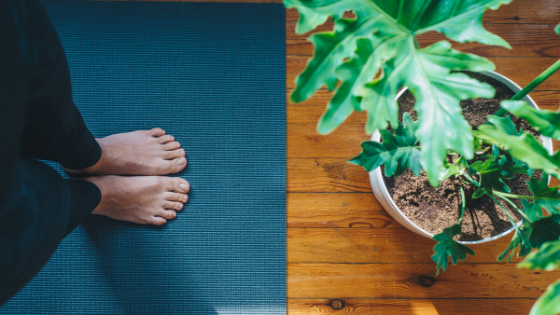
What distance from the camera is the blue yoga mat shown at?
1.04m

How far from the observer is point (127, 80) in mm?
1113

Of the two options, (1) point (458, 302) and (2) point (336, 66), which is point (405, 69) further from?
(1) point (458, 302)

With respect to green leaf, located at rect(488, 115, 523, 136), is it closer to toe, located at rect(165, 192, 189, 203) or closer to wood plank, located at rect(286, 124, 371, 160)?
wood plank, located at rect(286, 124, 371, 160)

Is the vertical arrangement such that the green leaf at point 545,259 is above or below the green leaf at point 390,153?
above

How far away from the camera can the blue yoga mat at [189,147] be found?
40.9 inches

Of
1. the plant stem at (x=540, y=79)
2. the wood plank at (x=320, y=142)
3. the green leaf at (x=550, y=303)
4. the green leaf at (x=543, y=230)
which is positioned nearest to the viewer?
the green leaf at (x=550, y=303)

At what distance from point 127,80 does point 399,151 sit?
2.95 feet

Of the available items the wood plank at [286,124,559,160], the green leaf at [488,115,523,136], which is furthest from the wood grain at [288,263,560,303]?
the green leaf at [488,115,523,136]

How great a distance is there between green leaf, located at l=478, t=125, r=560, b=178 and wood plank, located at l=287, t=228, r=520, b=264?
0.67m

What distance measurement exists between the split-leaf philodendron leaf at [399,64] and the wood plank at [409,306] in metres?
0.78

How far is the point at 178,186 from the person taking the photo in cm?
107

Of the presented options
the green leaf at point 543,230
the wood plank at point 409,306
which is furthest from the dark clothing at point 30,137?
the green leaf at point 543,230

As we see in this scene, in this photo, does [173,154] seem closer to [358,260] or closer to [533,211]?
[358,260]

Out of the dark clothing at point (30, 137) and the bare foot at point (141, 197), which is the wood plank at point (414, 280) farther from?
the dark clothing at point (30, 137)
